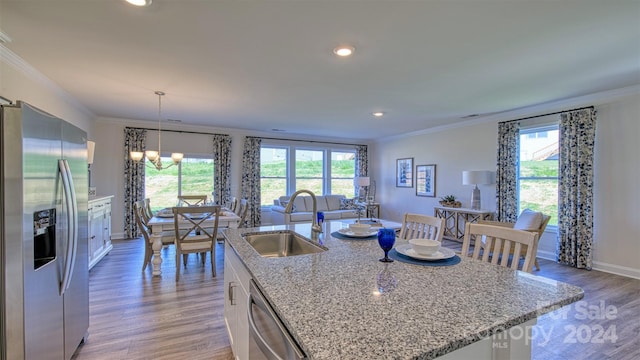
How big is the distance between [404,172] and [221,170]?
15.2 ft

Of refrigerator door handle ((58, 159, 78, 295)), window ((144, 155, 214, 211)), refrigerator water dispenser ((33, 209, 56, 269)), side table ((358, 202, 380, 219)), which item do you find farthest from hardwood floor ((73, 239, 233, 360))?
side table ((358, 202, 380, 219))

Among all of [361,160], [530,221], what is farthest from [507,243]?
[361,160]

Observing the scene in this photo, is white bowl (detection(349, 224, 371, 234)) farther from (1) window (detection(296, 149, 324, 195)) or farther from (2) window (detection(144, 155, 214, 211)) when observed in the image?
(1) window (detection(296, 149, 324, 195))

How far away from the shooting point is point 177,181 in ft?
21.3

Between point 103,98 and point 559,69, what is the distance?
6013 mm

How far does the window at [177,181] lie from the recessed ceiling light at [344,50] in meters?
4.98

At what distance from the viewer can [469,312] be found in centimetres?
96

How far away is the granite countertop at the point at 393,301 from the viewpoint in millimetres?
778

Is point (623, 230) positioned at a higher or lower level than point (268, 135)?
lower

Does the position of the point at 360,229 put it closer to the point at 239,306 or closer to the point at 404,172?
the point at 239,306

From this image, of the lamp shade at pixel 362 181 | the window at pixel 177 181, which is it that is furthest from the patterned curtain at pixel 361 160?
the window at pixel 177 181

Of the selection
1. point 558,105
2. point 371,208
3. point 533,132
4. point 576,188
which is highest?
point 558,105

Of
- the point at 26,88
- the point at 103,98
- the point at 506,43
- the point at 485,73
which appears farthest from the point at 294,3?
the point at 103,98

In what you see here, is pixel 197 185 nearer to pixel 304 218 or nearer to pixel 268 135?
pixel 268 135
